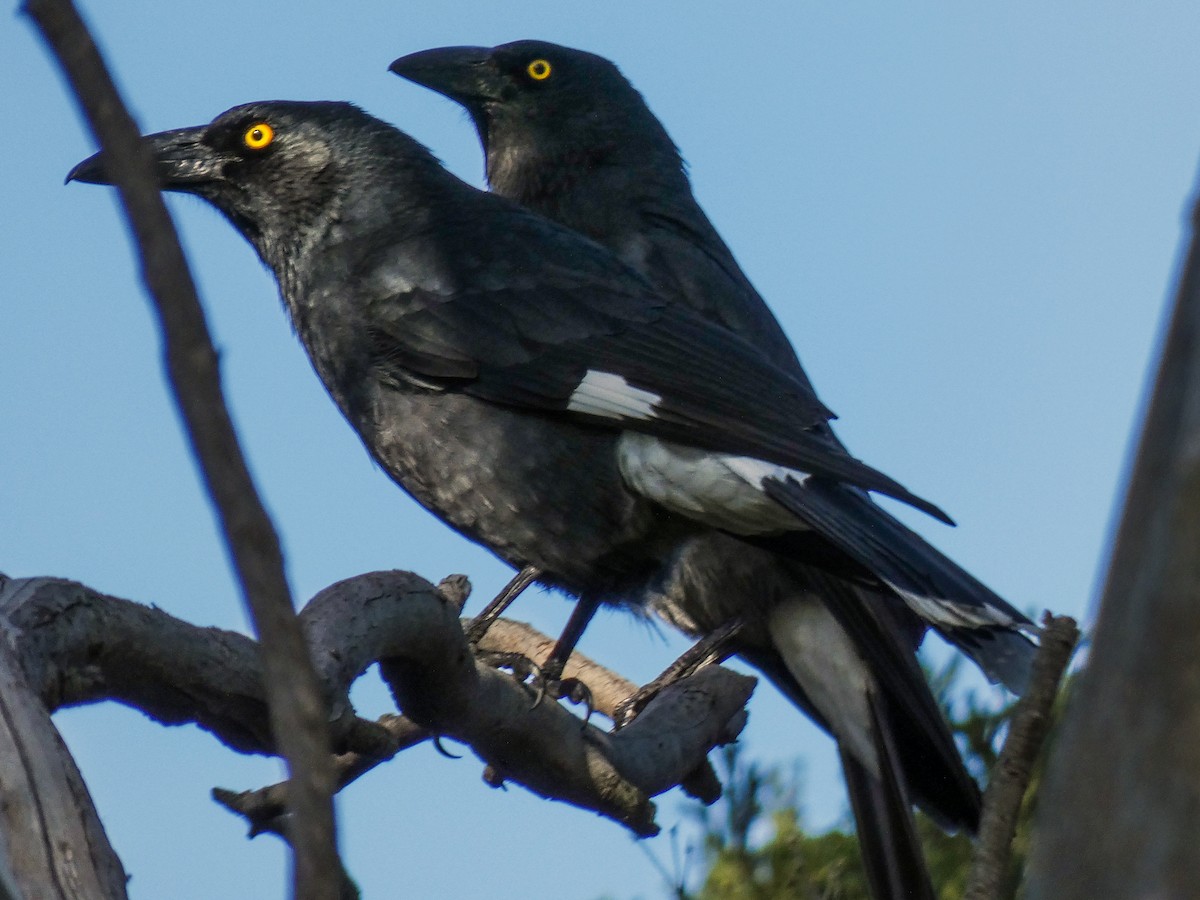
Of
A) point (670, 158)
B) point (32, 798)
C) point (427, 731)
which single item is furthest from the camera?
point (670, 158)

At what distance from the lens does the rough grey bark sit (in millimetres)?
904

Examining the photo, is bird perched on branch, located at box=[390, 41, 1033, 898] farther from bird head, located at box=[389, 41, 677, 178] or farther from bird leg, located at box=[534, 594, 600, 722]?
bird leg, located at box=[534, 594, 600, 722]

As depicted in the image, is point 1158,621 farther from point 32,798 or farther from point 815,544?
point 815,544

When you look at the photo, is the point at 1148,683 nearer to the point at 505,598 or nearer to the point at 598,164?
the point at 505,598

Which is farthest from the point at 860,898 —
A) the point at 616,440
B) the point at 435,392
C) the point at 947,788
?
the point at 435,392

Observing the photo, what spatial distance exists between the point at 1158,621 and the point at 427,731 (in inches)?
97.8

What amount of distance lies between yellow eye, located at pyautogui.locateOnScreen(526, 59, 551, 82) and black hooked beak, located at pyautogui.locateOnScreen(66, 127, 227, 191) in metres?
1.54

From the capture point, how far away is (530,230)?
4289 millimetres

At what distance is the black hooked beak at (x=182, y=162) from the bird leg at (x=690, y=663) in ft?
6.02

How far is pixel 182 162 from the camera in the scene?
14.6ft

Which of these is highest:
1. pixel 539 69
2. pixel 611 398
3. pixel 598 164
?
pixel 539 69

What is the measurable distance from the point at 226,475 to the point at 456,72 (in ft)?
15.6

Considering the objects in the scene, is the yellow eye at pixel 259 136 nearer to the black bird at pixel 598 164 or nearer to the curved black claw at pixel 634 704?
the black bird at pixel 598 164

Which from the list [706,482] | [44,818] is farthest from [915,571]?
[44,818]
